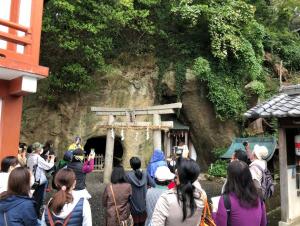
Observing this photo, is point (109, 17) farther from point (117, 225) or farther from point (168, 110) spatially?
point (117, 225)

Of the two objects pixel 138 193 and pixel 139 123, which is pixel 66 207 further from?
pixel 139 123

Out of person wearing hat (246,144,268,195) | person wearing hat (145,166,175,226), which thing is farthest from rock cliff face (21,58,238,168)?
person wearing hat (145,166,175,226)

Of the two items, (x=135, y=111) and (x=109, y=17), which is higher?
(x=109, y=17)

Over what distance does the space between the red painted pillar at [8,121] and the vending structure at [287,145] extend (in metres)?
4.89

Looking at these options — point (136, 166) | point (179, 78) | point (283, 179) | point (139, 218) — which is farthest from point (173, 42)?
point (139, 218)

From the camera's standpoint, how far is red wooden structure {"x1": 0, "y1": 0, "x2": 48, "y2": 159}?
5719 millimetres

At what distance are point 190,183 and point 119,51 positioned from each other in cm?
1504

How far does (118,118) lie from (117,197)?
1222 centimetres

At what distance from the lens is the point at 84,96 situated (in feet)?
53.7

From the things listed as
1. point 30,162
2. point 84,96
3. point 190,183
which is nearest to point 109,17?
point 84,96

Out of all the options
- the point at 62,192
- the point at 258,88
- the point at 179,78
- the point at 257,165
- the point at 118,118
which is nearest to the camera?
the point at 62,192

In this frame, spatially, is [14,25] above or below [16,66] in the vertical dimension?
above

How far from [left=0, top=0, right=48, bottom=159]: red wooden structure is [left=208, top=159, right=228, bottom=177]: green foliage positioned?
11030 mm

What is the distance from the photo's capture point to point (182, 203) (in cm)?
267
